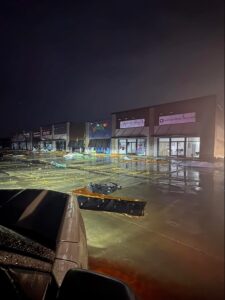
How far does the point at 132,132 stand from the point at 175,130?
8.03 metres

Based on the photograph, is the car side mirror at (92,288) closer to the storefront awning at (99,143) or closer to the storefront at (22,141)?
the storefront awning at (99,143)

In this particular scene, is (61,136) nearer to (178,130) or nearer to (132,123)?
(132,123)

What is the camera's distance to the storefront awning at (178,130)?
2818 cm

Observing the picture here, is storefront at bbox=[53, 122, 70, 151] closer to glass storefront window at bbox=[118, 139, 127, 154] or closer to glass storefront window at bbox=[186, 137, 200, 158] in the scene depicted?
glass storefront window at bbox=[118, 139, 127, 154]

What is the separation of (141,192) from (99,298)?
833 cm

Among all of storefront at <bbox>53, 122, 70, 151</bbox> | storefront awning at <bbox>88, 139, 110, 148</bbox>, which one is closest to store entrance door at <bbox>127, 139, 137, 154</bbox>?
storefront awning at <bbox>88, 139, 110, 148</bbox>

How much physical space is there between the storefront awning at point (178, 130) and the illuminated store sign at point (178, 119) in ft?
1.82

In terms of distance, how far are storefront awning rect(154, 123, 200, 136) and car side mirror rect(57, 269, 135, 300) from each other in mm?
29208

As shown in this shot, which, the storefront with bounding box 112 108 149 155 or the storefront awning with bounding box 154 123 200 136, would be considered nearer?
the storefront awning with bounding box 154 123 200 136

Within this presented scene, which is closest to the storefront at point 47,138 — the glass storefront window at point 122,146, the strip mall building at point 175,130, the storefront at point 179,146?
the strip mall building at point 175,130

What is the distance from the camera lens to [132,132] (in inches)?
1415

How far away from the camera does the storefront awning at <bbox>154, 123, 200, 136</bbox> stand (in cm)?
2818

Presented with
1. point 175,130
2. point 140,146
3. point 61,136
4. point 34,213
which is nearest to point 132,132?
point 140,146

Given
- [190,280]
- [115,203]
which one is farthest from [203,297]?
[115,203]
